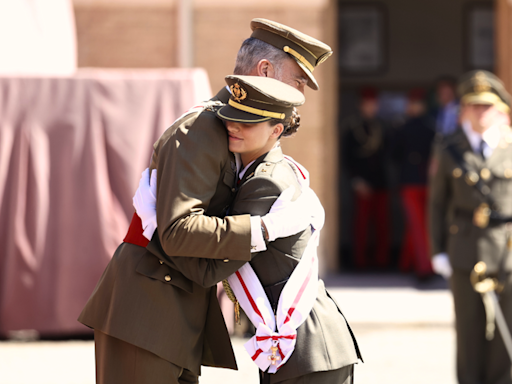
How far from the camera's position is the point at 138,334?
220 cm

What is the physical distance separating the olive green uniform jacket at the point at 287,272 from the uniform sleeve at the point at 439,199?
7.65ft

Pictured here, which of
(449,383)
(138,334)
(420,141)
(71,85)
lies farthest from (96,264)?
(420,141)

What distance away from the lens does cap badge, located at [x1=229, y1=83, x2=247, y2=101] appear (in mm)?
2174

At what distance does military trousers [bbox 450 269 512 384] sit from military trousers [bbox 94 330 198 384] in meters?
2.46


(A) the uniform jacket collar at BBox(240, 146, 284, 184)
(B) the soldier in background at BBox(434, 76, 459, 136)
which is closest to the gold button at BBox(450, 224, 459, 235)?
(A) the uniform jacket collar at BBox(240, 146, 284, 184)

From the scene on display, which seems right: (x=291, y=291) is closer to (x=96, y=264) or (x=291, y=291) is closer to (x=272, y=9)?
(x=96, y=264)

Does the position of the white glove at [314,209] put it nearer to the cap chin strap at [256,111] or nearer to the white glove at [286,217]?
the white glove at [286,217]

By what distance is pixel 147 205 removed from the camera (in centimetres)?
223

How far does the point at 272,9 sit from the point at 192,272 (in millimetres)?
6128

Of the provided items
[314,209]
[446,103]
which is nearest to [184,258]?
[314,209]

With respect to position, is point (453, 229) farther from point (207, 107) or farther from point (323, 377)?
point (207, 107)

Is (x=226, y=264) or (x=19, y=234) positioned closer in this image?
(x=226, y=264)

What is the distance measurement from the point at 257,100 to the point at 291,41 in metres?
0.28

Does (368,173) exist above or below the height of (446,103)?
below
